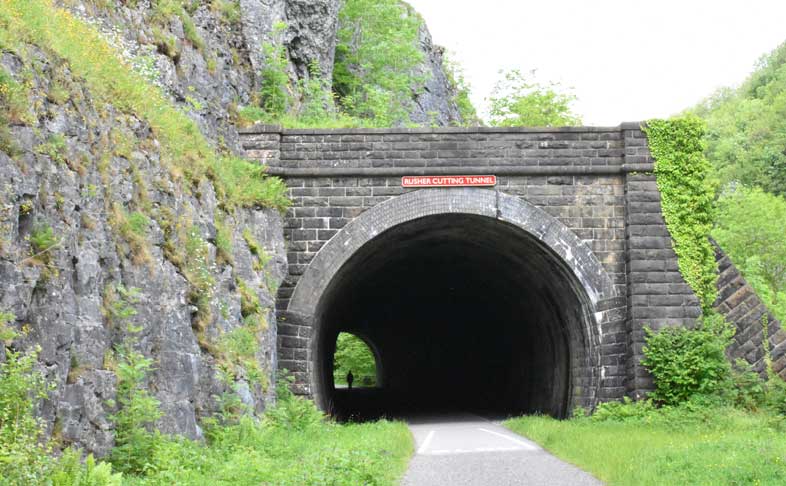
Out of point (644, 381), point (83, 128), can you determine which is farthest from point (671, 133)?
point (83, 128)

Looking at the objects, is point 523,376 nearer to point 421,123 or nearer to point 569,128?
point 569,128

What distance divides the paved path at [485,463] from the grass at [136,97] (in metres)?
5.17

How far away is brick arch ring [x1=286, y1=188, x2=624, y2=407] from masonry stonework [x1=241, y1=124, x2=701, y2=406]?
3.7 inches

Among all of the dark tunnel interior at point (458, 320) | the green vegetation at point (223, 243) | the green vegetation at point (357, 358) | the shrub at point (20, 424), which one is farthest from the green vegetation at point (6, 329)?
the green vegetation at point (357, 358)

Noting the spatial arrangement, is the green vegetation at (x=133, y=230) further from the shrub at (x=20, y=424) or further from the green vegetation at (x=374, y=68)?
the green vegetation at (x=374, y=68)

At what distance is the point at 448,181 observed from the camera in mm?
16094

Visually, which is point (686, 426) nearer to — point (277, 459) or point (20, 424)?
point (277, 459)

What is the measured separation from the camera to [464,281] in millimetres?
24094

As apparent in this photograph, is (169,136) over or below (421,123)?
below

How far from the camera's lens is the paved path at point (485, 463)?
29.7 ft

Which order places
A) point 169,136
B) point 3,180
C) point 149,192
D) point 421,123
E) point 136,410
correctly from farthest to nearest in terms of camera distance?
point 421,123 → point 169,136 → point 149,192 → point 136,410 → point 3,180

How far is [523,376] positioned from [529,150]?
29.1 ft

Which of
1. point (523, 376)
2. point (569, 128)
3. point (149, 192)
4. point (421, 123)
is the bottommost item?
point (523, 376)

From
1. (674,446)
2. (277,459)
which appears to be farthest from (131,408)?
(674,446)
